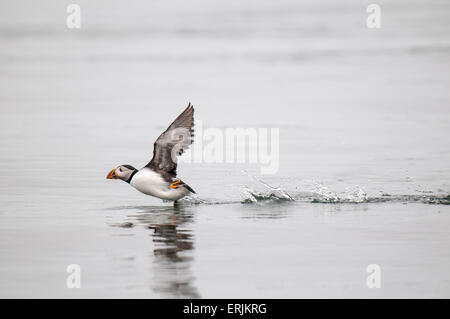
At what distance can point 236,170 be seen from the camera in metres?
14.8

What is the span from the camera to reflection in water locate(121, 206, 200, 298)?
8.05 m

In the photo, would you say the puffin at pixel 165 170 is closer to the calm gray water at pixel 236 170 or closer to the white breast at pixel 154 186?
Result: the white breast at pixel 154 186

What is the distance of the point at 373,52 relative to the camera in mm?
32500

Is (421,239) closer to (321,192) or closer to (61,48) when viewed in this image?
(321,192)

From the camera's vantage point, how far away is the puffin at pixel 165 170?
12.0m

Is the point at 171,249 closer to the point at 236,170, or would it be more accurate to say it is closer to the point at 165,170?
the point at 165,170

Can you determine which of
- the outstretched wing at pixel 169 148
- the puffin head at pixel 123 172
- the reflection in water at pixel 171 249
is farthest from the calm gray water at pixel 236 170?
the outstretched wing at pixel 169 148

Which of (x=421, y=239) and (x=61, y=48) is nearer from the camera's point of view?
(x=421, y=239)

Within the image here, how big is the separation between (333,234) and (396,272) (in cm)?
168

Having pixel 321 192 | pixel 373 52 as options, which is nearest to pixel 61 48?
pixel 373 52

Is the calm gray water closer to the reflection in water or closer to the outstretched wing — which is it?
the reflection in water

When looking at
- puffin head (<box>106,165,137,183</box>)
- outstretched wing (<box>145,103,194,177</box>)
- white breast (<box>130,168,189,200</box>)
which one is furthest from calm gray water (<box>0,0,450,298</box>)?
outstretched wing (<box>145,103,194,177</box>)
